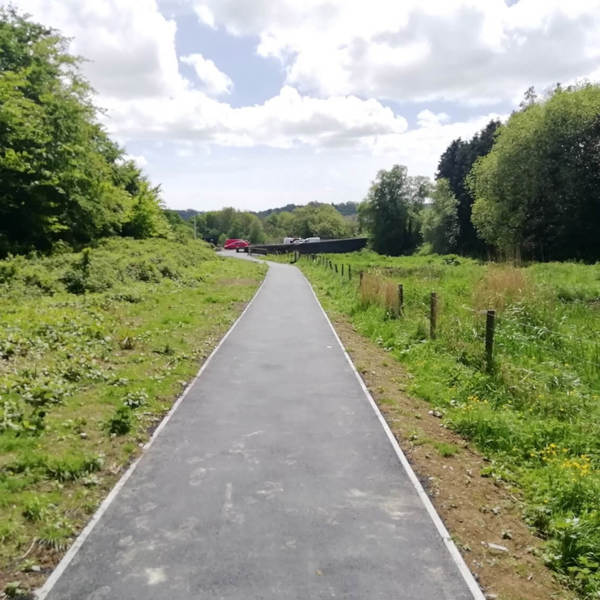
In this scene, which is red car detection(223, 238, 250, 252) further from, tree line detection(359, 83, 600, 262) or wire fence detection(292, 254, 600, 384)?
wire fence detection(292, 254, 600, 384)

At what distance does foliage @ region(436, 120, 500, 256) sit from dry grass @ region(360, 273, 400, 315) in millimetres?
46454

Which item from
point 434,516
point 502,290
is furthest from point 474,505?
point 502,290

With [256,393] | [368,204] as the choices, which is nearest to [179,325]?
[256,393]

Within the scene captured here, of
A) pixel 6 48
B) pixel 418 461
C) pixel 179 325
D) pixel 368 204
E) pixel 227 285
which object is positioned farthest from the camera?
pixel 368 204

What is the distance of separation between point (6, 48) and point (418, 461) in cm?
2656

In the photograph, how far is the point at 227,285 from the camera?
26516mm

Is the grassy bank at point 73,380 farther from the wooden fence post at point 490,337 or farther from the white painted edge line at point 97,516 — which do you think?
the wooden fence post at point 490,337

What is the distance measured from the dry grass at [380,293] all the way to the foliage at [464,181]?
1829 inches

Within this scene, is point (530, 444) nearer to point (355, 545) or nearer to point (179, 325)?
point (355, 545)

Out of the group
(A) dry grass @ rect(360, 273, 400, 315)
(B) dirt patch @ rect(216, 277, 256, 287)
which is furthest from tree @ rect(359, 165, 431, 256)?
(A) dry grass @ rect(360, 273, 400, 315)

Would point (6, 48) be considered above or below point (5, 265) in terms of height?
above

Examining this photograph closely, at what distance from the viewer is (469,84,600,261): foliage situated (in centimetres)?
3825

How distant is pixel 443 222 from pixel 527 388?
59.4 metres

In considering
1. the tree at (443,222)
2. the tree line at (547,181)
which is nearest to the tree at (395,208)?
the tree at (443,222)
